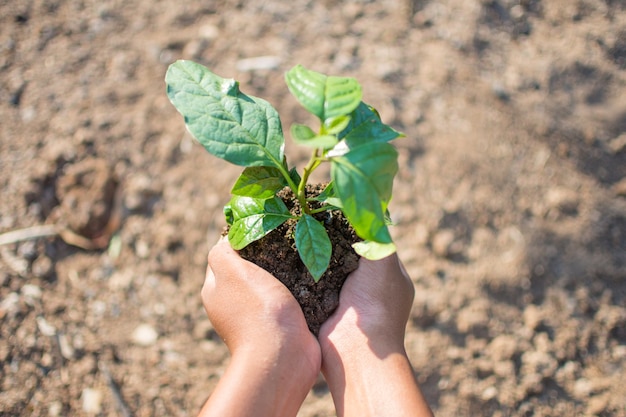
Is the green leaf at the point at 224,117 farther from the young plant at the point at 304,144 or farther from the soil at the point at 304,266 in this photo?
the soil at the point at 304,266

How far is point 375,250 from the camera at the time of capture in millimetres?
1090

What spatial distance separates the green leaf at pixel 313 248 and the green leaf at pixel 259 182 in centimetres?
11

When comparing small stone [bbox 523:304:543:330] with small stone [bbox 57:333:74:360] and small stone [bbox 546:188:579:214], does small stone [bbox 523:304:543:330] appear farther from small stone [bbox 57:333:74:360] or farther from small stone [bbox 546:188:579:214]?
small stone [bbox 57:333:74:360]

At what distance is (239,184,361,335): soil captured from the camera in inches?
51.7

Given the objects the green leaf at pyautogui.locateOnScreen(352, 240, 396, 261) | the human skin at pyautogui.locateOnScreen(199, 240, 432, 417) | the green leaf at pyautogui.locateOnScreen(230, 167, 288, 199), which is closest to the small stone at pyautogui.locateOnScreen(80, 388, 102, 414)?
the human skin at pyautogui.locateOnScreen(199, 240, 432, 417)

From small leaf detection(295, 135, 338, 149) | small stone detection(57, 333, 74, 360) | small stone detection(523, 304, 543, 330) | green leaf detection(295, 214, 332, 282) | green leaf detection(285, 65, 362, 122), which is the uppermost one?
green leaf detection(285, 65, 362, 122)

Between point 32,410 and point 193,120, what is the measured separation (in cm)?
151

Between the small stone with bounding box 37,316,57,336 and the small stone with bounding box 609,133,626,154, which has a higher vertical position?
the small stone with bounding box 609,133,626,154

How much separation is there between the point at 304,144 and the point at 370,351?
0.58 meters

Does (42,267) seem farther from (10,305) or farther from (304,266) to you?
(304,266)

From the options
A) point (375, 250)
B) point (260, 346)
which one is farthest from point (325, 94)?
point (260, 346)

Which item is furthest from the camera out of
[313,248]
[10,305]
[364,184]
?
[10,305]

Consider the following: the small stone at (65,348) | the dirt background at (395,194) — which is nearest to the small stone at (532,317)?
the dirt background at (395,194)

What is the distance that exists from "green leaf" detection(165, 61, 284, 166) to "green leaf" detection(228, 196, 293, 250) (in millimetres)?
127
